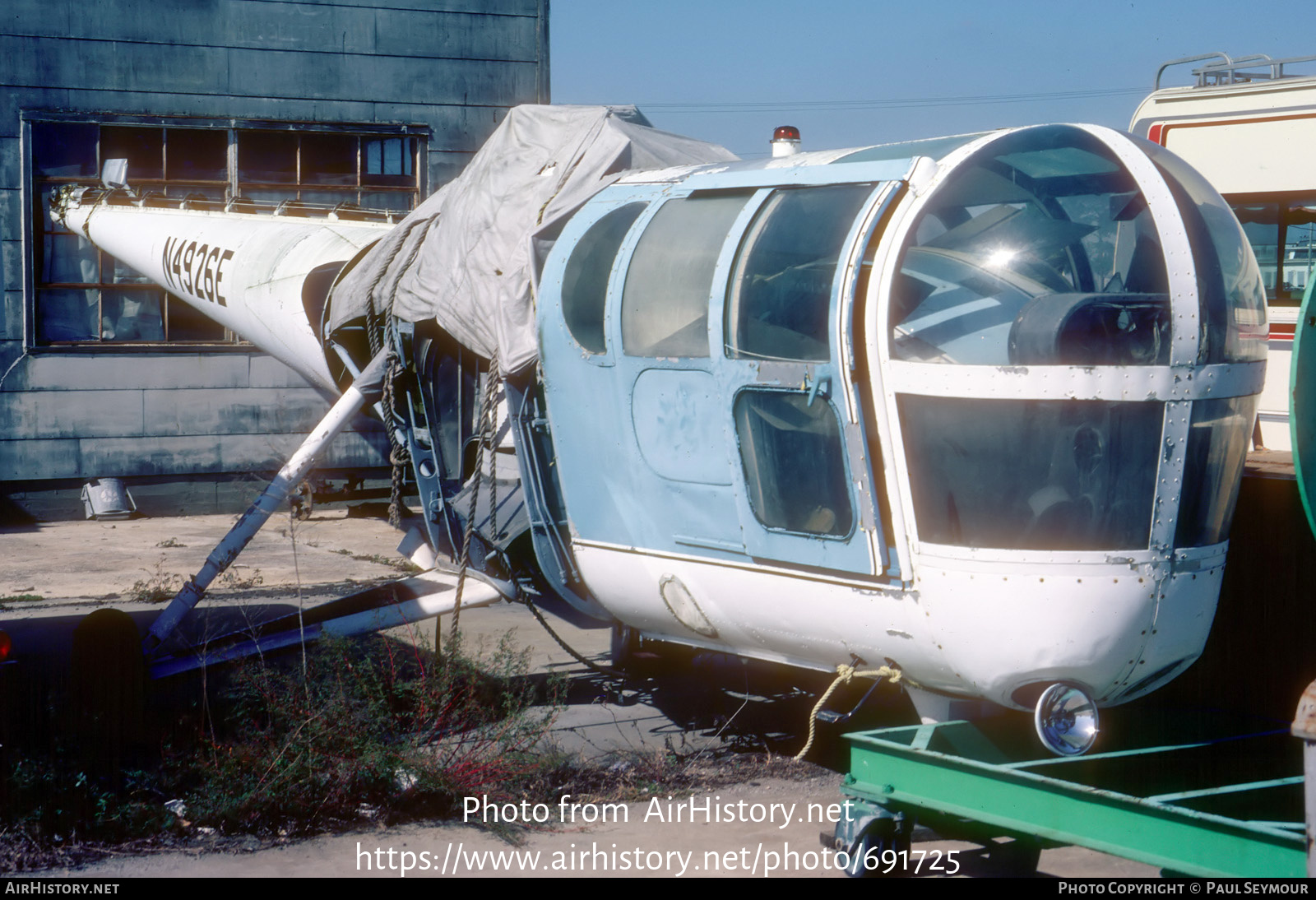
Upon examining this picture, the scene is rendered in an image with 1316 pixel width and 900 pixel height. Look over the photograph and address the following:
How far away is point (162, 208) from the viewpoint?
13547 mm

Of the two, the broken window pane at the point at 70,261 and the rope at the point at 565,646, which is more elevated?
the broken window pane at the point at 70,261

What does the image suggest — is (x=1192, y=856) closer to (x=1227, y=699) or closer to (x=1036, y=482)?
(x=1036, y=482)

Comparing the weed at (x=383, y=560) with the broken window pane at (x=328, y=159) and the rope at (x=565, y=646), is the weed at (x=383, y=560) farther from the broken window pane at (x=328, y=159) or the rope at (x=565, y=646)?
the broken window pane at (x=328, y=159)

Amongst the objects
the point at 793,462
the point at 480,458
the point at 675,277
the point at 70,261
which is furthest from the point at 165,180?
the point at 793,462

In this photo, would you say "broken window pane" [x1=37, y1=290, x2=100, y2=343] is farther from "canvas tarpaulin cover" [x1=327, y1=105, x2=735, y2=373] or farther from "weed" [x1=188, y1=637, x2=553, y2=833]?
"weed" [x1=188, y1=637, x2=553, y2=833]

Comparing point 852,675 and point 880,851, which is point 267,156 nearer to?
point 852,675

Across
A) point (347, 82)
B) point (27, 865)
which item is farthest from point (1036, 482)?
point (347, 82)

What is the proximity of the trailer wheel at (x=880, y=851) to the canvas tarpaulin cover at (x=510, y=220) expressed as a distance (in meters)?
2.81

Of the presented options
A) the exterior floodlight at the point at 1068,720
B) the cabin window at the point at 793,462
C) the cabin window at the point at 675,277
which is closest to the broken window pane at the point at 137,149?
the cabin window at the point at 675,277

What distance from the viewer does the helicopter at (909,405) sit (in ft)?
14.5

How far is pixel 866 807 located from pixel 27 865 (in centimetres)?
324

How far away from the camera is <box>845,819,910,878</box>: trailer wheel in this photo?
4812mm

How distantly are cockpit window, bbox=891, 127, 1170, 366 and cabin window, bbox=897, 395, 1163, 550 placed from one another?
18 centimetres

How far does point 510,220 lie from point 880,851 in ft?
12.5
